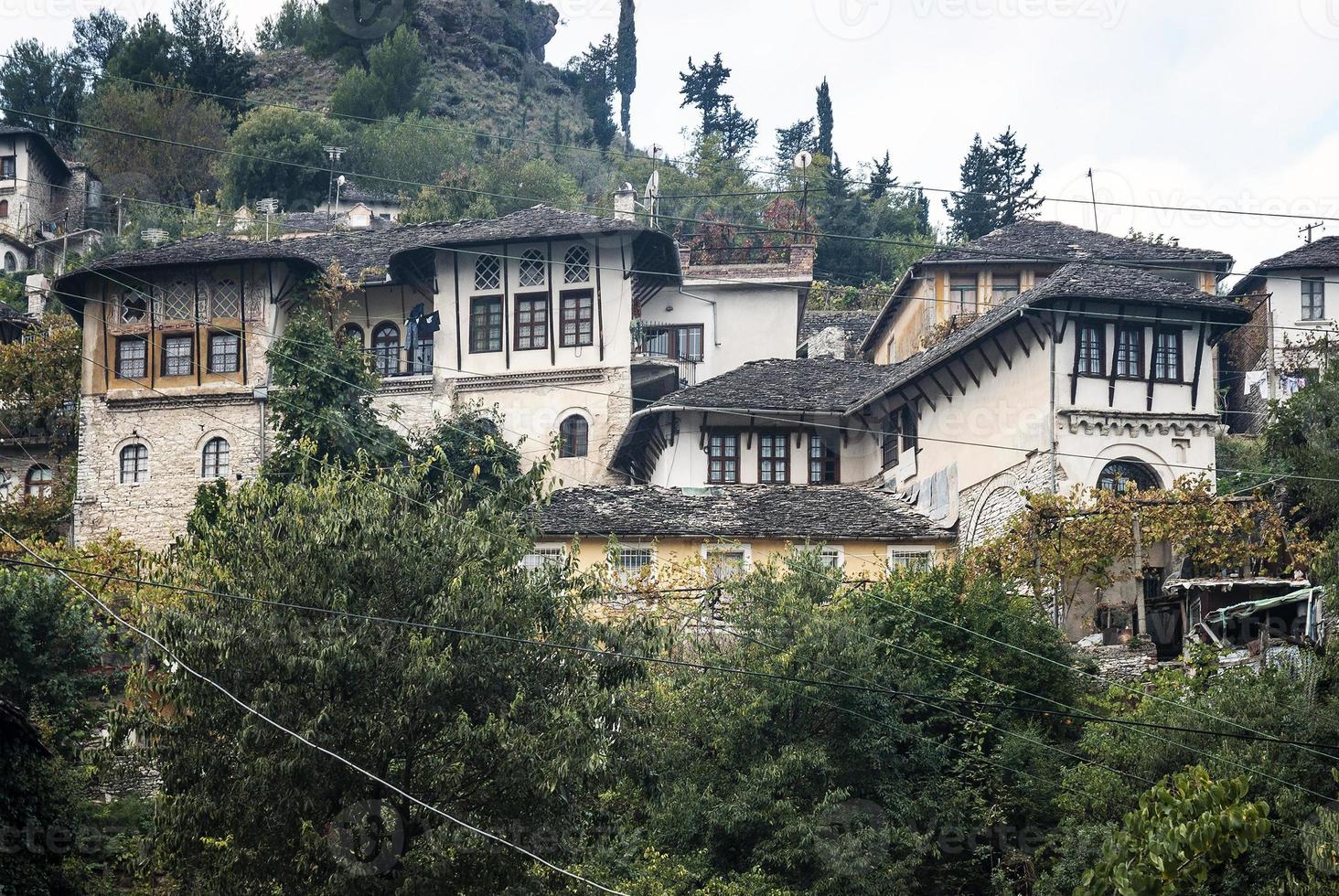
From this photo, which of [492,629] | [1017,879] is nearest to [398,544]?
[492,629]

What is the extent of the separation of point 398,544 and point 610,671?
337cm

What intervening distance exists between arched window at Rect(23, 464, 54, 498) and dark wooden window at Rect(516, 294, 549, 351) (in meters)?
13.9

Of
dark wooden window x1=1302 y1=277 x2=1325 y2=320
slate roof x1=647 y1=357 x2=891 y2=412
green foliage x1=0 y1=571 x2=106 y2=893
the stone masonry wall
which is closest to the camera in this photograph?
green foliage x1=0 y1=571 x2=106 y2=893

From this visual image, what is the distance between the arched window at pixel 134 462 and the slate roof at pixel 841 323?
20293 mm

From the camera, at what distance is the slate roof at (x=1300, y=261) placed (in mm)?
51594

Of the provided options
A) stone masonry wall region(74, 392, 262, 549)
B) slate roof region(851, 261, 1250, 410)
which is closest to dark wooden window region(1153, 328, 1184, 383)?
slate roof region(851, 261, 1250, 410)

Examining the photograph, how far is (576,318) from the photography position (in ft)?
149

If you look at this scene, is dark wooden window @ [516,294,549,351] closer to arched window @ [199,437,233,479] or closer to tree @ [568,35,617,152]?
arched window @ [199,437,233,479]

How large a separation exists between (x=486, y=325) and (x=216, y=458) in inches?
318

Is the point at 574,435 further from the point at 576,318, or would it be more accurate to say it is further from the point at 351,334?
the point at 351,334

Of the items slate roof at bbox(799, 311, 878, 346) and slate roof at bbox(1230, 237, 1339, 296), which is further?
slate roof at bbox(799, 311, 878, 346)

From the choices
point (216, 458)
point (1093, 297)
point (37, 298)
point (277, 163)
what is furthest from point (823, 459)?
point (277, 163)

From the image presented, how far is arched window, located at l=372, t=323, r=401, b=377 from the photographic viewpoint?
153 feet

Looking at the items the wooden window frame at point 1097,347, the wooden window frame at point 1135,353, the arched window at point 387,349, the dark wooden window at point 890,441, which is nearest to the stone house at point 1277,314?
the dark wooden window at point 890,441
